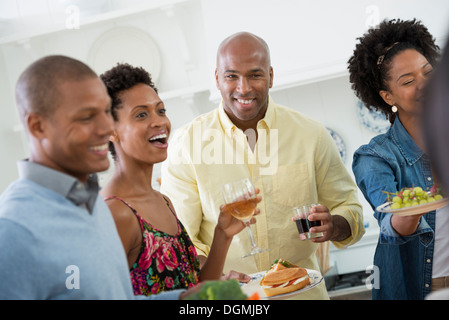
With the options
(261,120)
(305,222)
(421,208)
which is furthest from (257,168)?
(421,208)

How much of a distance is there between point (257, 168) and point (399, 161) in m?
0.54

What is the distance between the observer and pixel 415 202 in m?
1.47

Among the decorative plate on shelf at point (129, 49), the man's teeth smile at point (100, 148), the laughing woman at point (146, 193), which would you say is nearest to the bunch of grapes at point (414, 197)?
the laughing woman at point (146, 193)

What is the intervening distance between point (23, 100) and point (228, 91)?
4.13 feet

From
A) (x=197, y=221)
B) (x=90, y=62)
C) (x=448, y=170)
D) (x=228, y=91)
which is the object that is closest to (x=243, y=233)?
(x=197, y=221)

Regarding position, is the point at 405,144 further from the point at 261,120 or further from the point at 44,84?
the point at 44,84

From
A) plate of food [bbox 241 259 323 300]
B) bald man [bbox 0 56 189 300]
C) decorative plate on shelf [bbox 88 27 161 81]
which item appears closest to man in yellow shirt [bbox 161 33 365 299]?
plate of food [bbox 241 259 323 300]

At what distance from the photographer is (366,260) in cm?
397

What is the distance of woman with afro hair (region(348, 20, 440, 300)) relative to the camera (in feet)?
5.53

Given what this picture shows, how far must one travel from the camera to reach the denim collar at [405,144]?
1809 mm

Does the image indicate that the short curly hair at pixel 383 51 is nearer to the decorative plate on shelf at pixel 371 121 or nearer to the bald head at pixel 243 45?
the bald head at pixel 243 45

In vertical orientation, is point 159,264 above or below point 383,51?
below

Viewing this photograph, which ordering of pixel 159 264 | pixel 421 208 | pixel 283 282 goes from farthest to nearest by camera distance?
pixel 283 282 < pixel 421 208 < pixel 159 264
